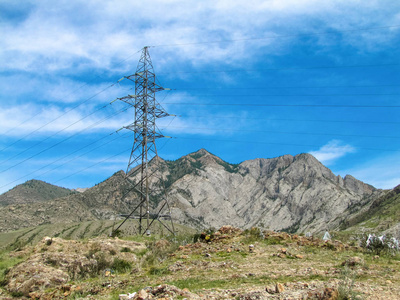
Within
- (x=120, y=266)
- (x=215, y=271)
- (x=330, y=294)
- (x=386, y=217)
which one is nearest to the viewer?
(x=330, y=294)

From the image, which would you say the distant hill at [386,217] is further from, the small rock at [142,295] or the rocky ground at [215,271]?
the small rock at [142,295]

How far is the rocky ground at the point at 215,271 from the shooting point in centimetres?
927

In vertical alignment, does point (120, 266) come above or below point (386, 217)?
below

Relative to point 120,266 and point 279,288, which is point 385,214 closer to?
point 120,266

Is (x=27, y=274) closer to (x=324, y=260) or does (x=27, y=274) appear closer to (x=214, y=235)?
(x=214, y=235)

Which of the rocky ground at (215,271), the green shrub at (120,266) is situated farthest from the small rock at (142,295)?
the green shrub at (120,266)

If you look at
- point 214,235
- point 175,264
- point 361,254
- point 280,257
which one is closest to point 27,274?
point 175,264

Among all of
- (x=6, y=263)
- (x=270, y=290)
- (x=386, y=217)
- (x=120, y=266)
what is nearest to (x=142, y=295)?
(x=270, y=290)

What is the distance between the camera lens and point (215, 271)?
41.8 feet

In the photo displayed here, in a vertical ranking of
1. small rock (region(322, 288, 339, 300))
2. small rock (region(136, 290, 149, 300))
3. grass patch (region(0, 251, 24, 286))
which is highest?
grass patch (region(0, 251, 24, 286))

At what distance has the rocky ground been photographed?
30.4ft

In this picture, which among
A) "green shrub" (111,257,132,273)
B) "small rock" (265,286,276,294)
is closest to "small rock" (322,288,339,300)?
"small rock" (265,286,276,294)

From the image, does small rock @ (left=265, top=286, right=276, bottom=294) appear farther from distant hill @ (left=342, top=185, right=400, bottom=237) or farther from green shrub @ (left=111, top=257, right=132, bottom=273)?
distant hill @ (left=342, top=185, right=400, bottom=237)

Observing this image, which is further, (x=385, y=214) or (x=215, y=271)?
(x=385, y=214)
